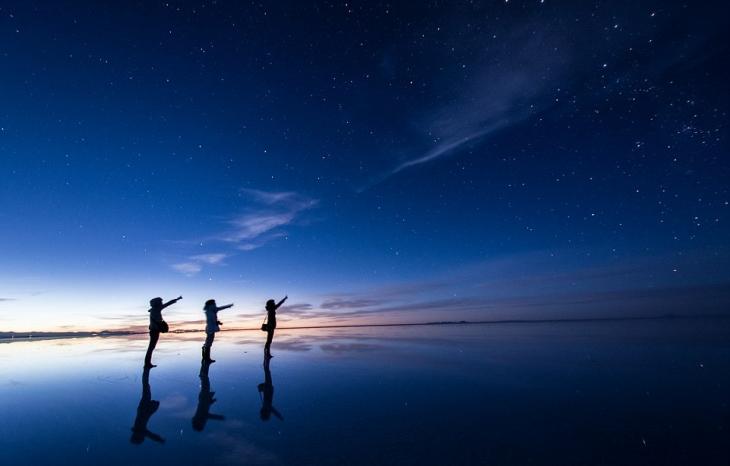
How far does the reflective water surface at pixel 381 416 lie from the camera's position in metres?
3.64

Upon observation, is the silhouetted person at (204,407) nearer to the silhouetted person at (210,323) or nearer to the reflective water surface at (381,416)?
the reflective water surface at (381,416)

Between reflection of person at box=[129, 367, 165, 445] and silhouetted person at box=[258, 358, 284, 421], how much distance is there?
139cm

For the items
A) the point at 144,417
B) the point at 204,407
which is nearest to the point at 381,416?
the point at 204,407

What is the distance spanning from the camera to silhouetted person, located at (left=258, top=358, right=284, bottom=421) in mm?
5117

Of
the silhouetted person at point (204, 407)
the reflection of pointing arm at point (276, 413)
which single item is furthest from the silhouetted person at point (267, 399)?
the silhouetted person at point (204, 407)

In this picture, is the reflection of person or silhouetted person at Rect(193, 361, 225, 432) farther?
silhouetted person at Rect(193, 361, 225, 432)

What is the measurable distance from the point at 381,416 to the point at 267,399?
231 centimetres

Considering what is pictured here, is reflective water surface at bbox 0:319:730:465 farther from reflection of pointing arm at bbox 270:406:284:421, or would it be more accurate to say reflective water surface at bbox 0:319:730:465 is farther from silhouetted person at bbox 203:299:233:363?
silhouetted person at bbox 203:299:233:363

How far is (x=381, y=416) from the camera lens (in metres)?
4.99

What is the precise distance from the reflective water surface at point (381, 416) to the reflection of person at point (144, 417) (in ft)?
0.12

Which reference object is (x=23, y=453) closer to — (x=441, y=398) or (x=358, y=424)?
(x=358, y=424)

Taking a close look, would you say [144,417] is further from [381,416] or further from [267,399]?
[381,416]

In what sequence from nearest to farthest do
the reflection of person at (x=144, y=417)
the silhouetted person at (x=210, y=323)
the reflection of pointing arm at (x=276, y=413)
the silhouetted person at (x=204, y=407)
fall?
1. the reflection of person at (x=144, y=417)
2. the silhouetted person at (x=204, y=407)
3. the reflection of pointing arm at (x=276, y=413)
4. the silhouetted person at (x=210, y=323)

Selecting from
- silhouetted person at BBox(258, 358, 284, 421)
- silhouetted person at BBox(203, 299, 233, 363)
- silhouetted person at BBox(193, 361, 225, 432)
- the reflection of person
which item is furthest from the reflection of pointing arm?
silhouetted person at BBox(203, 299, 233, 363)
